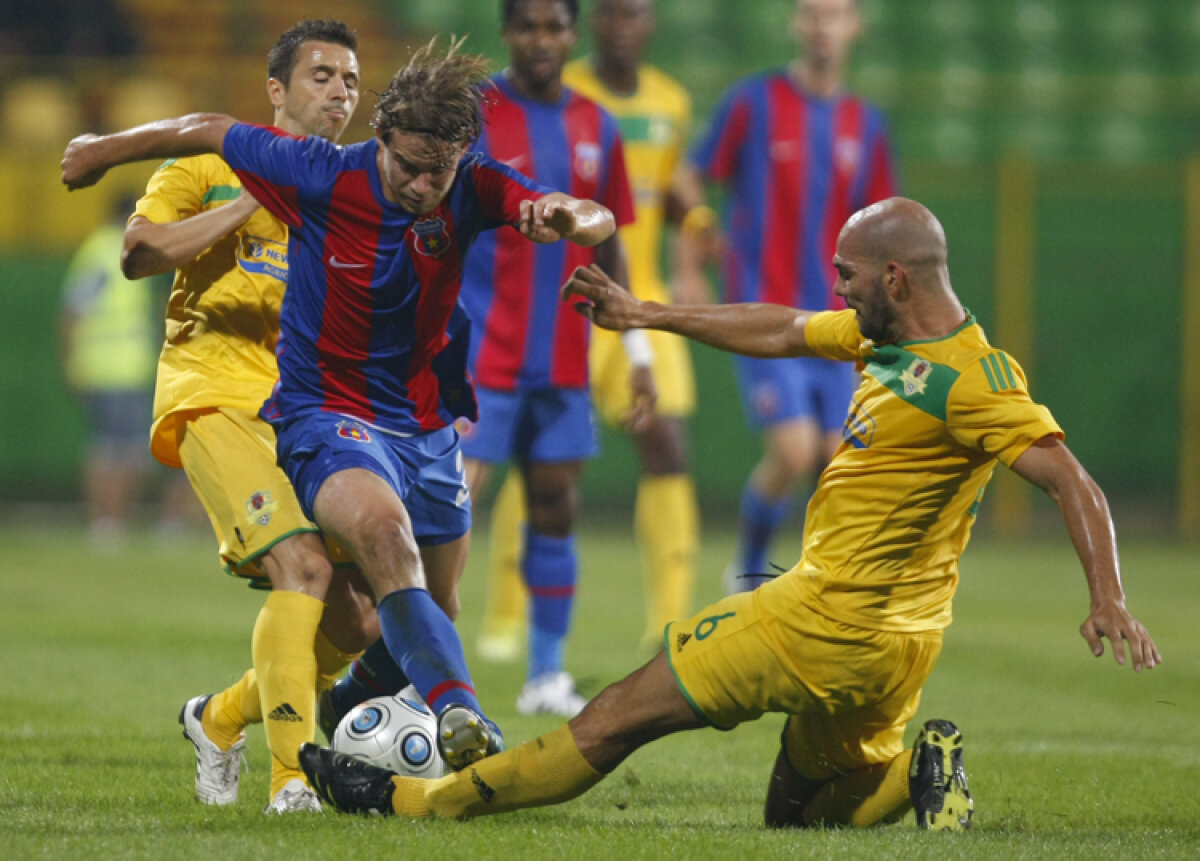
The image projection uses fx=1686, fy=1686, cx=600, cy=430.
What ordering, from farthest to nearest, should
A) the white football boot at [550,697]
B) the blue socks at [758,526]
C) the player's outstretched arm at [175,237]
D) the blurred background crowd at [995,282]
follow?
the blurred background crowd at [995,282] < the blue socks at [758,526] < the white football boot at [550,697] < the player's outstretched arm at [175,237]

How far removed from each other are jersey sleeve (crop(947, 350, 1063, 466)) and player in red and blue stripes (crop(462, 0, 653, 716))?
2835 millimetres

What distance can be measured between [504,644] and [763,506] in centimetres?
143

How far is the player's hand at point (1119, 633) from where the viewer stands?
333 centimetres

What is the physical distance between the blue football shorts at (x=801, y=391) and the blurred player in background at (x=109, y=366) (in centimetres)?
686

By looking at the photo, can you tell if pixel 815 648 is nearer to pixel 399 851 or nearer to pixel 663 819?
pixel 663 819

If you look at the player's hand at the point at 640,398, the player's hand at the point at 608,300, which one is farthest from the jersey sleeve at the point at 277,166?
the player's hand at the point at 640,398

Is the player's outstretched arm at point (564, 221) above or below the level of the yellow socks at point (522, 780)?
above

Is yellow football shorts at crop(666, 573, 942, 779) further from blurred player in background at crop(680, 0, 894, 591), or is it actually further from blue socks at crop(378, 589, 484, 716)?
blurred player in background at crop(680, 0, 894, 591)

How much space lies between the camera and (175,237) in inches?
167

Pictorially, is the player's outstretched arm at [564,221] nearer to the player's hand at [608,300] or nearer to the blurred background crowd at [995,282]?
the player's hand at [608,300]

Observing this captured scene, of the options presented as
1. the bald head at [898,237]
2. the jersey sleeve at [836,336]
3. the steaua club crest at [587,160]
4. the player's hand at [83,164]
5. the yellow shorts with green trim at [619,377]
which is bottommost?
the yellow shorts with green trim at [619,377]

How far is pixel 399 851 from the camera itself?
138 inches

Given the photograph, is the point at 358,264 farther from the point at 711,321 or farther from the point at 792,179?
the point at 792,179

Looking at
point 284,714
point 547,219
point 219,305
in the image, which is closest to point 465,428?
point 219,305
